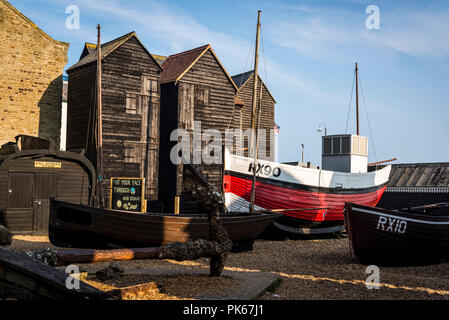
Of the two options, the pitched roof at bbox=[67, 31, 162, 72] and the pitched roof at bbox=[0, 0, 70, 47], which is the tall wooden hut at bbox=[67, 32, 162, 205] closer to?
the pitched roof at bbox=[67, 31, 162, 72]

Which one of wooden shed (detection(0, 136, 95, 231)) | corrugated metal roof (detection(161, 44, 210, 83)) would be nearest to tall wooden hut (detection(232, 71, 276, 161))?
corrugated metal roof (detection(161, 44, 210, 83))

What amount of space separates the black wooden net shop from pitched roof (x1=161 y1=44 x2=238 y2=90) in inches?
328

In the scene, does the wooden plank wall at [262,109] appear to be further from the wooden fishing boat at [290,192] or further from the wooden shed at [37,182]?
the wooden shed at [37,182]

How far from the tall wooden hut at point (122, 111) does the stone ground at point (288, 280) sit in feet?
38.3

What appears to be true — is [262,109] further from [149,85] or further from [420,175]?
[420,175]

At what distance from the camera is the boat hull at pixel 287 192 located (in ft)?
61.7

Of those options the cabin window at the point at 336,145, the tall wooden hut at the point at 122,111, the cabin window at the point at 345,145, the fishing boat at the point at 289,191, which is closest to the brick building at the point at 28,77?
the tall wooden hut at the point at 122,111

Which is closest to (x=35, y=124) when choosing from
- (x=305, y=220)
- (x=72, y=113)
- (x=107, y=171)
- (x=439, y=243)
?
(x=72, y=113)

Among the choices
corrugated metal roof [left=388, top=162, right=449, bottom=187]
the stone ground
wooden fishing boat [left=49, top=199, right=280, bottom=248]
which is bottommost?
the stone ground

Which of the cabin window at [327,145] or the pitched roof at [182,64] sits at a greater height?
the pitched roof at [182,64]

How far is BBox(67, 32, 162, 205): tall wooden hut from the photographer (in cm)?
2272

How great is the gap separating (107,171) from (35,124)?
18.4ft

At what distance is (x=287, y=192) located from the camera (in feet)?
61.9
